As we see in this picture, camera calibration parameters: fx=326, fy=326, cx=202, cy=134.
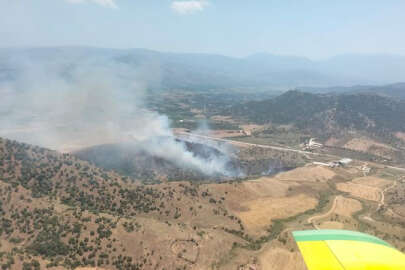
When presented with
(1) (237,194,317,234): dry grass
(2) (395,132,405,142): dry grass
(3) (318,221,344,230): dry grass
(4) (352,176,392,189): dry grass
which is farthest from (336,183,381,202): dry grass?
(2) (395,132,405,142): dry grass

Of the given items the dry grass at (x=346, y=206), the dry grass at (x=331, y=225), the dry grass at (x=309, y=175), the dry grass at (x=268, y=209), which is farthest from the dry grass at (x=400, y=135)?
the dry grass at (x=331, y=225)

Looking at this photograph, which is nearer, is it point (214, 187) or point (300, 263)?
point (300, 263)

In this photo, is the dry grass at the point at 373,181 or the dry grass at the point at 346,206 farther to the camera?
the dry grass at the point at 373,181

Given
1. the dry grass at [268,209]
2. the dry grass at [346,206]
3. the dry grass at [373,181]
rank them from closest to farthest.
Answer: the dry grass at [268,209] → the dry grass at [346,206] → the dry grass at [373,181]

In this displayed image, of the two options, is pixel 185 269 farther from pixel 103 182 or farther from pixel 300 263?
pixel 103 182

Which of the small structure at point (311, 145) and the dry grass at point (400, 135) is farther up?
the dry grass at point (400, 135)

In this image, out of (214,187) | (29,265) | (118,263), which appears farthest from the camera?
(214,187)

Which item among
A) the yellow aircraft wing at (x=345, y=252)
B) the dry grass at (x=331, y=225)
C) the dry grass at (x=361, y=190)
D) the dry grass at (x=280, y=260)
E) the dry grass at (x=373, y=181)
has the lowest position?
the dry grass at (x=373, y=181)

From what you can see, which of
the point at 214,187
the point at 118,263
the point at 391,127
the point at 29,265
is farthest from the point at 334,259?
the point at 391,127

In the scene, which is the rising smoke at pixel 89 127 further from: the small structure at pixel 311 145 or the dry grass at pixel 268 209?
the small structure at pixel 311 145
